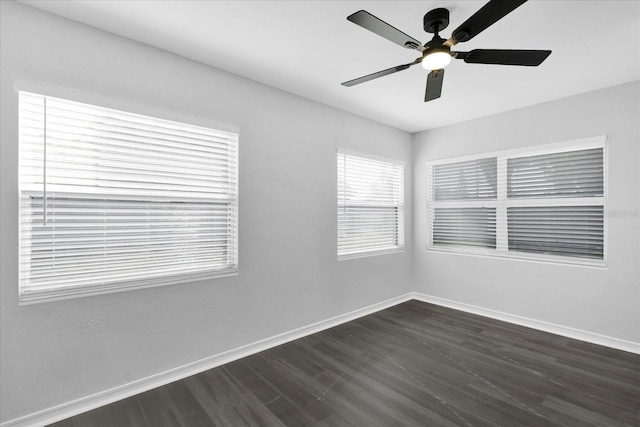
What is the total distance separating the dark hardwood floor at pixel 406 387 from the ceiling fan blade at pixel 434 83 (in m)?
2.37

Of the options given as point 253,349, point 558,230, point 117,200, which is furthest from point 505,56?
point 253,349

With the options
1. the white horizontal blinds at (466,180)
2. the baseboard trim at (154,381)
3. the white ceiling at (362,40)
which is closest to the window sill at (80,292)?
the baseboard trim at (154,381)

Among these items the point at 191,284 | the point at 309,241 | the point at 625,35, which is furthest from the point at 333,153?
the point at 625,35

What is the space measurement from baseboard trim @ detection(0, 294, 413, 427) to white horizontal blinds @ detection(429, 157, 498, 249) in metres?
2.21

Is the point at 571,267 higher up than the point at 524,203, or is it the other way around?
the point at 524,203

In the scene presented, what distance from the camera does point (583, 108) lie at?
11.1 ft

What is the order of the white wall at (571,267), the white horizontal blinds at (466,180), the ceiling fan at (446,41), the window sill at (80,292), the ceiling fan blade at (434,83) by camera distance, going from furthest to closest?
the white horizontal blinds at (466,180) < the white wall at (571,267) < the ceiling fan blade at (434,83) < the window sill at (80,292) < the ceiling fan at (446,41)

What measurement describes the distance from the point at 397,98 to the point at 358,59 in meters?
1.06

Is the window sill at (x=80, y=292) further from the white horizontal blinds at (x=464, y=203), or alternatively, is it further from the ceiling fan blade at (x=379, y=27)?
the white horizontal blinds at (x=464, y=203)

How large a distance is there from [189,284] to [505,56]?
9.66 ft

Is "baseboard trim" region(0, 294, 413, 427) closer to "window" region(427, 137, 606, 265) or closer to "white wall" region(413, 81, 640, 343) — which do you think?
"white wall" region(413, 81, 640, 343)

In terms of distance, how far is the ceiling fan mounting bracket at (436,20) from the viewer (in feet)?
6.43

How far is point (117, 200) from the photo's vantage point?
90.7 inches

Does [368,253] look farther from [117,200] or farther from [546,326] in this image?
[117,200]
